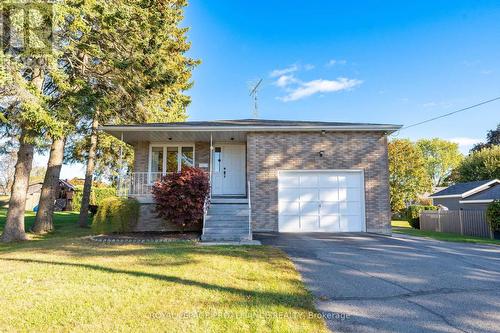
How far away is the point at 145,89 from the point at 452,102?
1640cm

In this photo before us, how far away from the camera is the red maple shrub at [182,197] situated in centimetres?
988

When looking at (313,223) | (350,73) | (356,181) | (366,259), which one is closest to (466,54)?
(350,73)

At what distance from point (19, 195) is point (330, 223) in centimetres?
1123

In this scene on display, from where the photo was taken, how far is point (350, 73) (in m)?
20.3

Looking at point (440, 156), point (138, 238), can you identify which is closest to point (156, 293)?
point (138, 238)

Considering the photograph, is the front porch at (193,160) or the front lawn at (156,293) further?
the front porch at (193,160)

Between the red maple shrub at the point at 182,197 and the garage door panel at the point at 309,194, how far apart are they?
3.88 meters

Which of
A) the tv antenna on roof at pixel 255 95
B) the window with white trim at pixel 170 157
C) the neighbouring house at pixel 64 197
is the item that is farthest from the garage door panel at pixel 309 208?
the neighbouring house at pixel 64 197

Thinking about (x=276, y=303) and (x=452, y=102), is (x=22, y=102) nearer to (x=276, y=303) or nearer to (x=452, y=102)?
(x=276, y=303)

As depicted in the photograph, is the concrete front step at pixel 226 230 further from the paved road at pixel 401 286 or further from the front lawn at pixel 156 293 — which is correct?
the front lawn at pixel 156 293

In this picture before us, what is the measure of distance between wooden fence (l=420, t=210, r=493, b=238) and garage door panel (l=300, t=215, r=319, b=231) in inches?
405

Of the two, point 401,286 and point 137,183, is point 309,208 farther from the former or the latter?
point 137,183

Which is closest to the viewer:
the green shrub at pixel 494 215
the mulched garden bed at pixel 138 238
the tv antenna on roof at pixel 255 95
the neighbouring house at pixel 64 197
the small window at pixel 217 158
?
the mulched garden bed at pixel 138 238

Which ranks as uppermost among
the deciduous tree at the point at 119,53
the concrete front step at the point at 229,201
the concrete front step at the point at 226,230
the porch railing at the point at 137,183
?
the deciduous tree at the point at 119,53
